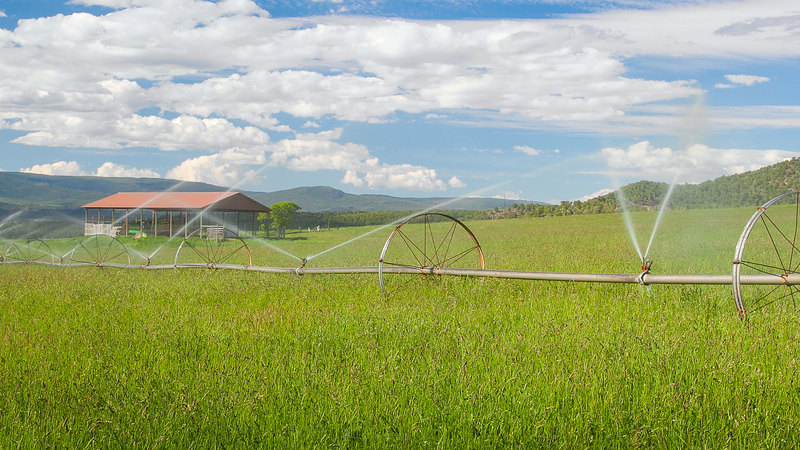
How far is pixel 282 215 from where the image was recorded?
4756 cm

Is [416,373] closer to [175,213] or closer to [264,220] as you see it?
[175,213]

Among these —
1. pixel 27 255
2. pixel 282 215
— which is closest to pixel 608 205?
pixel 282 215

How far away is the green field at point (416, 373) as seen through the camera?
3.34m

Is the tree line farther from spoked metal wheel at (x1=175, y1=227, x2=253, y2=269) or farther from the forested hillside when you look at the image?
spoked metal wheel at (x1=175, y1=227, x2=253, y2=269)

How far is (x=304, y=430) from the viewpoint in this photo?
11.0 feet

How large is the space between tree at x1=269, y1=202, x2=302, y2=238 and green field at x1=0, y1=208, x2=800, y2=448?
130 ft

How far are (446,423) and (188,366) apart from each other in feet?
8.14

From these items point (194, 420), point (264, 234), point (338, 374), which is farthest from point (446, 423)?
point (264, 234)

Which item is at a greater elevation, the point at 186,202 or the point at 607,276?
the point at 186,202

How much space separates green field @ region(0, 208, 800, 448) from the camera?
3.34m

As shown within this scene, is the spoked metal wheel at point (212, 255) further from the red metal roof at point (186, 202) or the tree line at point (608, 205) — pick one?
the tree line at point (608, 205)

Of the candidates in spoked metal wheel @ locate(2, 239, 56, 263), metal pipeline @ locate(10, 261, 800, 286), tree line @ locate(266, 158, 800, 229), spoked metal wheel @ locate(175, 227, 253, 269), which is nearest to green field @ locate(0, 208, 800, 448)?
metal pipeline @ locate(10, 261, 800, 286)

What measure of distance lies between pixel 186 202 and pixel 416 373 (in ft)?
158

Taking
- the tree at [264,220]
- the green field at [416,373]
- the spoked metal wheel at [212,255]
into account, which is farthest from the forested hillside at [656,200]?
the green field at [416,373]
